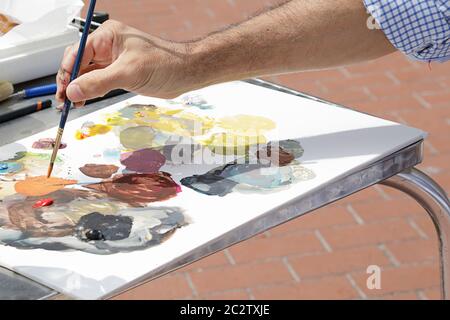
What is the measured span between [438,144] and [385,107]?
27 cm

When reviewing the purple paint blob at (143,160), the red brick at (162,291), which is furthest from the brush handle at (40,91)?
the red brick at (162,291)

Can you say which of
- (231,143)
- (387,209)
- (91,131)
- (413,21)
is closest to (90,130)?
(91,131)

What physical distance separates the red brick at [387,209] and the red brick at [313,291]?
30 centimetres

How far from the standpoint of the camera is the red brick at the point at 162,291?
230cm

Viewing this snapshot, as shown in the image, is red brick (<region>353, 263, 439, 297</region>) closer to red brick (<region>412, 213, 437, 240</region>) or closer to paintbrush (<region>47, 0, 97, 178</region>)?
red brick (<region>412, 213, 437, 240</region>)

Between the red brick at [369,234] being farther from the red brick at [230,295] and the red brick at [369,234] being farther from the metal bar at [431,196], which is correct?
the metal bar at [431,196]

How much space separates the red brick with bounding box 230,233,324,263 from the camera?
2.44 m

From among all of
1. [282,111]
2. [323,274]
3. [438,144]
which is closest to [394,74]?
[438,144]

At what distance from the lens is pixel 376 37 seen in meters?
1.35

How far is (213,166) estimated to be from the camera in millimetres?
1339

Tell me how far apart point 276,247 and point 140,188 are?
4.07 ft

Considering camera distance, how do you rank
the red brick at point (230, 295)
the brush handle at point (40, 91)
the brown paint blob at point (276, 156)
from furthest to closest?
the red brick at point (230, 295), the brush handle at point (40, 91), the brown paint blob at point (276, 156)
